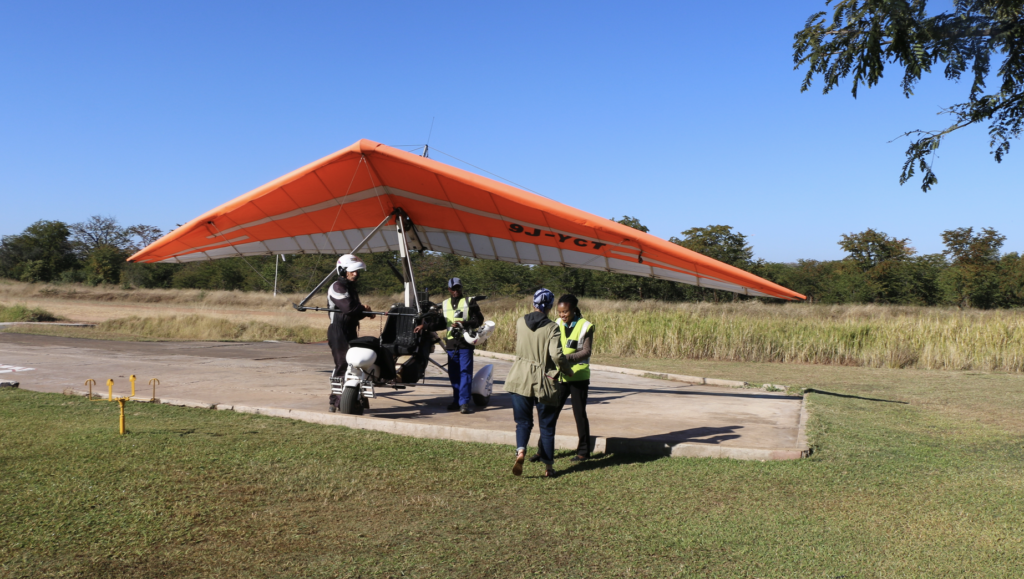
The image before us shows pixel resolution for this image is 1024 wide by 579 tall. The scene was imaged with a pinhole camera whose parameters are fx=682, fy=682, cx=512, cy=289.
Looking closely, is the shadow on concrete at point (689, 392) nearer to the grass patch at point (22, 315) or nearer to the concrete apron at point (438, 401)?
the concrete apron at point (438, 401)

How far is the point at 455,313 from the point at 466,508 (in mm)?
4320

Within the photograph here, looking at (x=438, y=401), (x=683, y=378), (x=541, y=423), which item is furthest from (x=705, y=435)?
(x=683, y=378)

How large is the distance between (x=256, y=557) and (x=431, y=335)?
223 inches

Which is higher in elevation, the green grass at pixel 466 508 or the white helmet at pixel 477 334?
the white helmet at pixel 477 334

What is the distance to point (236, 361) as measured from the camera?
582 inches

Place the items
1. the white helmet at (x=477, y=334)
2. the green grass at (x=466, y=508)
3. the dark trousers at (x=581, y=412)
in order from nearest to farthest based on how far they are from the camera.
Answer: the green grass at (x=466, y=508) < the dark trousers at (x=581, y=412) < the white helmet at (x=477, y=334)

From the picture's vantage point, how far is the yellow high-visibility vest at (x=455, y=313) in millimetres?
9078

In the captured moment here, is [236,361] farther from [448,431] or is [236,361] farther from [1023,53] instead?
[1023,53]

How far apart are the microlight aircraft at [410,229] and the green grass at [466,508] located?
6.94ft

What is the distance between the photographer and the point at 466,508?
5.05 metres

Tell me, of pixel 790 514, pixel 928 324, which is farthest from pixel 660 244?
pixel 928 324

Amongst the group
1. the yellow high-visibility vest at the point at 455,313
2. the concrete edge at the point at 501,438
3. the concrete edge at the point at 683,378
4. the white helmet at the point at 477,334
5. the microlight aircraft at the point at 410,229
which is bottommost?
the concrete edge at the point at 501,438

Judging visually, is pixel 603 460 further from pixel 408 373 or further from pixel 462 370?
pixel 408 373

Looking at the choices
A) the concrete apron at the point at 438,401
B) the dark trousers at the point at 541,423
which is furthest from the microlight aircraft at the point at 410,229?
the dark trousers at the point at 541,423
